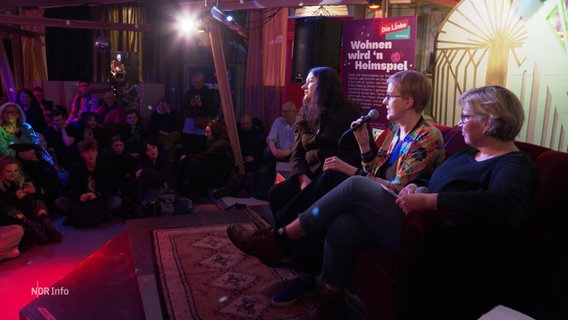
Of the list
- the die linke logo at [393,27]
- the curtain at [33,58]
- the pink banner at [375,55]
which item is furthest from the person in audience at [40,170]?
the curtain at [33,58]

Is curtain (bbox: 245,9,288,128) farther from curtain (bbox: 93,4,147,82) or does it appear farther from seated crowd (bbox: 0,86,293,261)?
curtain (bbox: 93,4,147,82)

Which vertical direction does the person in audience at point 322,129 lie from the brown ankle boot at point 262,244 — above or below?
above

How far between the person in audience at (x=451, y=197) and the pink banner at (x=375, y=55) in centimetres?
192

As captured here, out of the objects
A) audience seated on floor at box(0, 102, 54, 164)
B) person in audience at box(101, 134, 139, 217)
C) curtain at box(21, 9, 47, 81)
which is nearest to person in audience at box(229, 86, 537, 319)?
person in audience at box(101, 134, 139, 217)

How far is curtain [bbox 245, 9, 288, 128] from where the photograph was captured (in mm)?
6414

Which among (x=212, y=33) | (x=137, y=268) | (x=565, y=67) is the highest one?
(x=212, y=33)

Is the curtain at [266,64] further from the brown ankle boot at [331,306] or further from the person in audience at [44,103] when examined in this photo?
the brown ankle boot at [331,306]

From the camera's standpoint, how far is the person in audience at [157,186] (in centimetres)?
427

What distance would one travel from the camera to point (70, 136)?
17.8ft

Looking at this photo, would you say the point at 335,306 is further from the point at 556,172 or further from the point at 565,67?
the point at 565,67

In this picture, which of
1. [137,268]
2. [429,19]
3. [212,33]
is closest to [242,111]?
[212,33]

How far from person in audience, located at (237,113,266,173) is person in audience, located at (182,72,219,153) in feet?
1.62

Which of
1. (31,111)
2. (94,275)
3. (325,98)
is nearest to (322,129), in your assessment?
(325,98)

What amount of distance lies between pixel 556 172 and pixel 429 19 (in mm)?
4596
